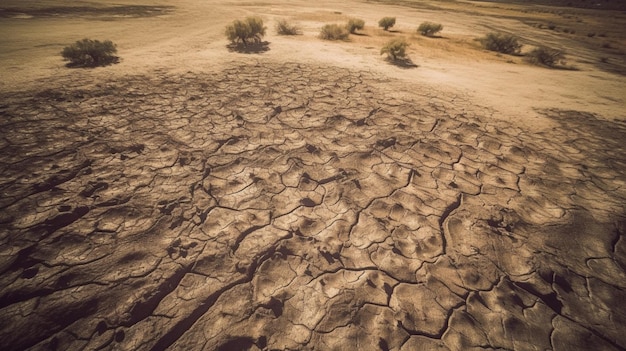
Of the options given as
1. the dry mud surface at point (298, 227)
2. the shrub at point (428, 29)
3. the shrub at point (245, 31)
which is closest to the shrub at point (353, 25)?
the shrub at point (428, 29)

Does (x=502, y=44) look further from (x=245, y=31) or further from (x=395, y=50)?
(x=245, y=31)

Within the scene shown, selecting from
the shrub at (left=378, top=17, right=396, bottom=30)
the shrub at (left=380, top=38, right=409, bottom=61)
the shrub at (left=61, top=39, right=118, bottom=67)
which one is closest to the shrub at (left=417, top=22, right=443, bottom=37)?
the shrub at (left=378, top=17, right=396, bottom=30)

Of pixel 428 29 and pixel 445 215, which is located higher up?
pixel 428 29

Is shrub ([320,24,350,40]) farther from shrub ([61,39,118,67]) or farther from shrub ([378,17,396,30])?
shrub ([61,39,118,67])

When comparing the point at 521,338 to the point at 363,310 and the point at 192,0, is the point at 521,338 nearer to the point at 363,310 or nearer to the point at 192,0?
the point at 363,310

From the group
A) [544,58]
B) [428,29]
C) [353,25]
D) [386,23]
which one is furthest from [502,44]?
[353,25]

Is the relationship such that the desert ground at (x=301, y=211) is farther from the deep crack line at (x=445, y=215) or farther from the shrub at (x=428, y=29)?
the shrub at (x=428, y=29)
